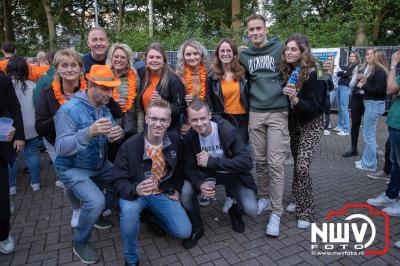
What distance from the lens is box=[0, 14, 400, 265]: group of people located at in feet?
10.5

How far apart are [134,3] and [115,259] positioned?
26654 mm

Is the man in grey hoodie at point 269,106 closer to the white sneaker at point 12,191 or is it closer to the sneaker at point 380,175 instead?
the sneaker at point 380,175

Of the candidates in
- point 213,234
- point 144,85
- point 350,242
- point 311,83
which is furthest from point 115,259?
point 311,83

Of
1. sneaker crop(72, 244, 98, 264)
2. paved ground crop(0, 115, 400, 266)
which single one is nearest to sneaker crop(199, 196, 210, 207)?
paved ground crop(0, 115, 400, 266)

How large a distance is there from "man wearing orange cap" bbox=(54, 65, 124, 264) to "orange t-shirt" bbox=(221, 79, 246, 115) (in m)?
1.39

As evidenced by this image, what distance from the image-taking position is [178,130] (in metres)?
4.20

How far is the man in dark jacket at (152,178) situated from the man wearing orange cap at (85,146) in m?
0.25

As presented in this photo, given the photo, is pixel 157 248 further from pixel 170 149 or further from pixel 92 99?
pixel 92 99

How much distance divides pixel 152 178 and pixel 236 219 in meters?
1.38

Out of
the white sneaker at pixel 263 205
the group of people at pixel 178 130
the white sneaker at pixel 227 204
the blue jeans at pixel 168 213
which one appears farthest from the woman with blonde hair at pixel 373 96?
the blue jeans at pixel 168 213

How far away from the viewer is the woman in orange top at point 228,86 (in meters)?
3.99

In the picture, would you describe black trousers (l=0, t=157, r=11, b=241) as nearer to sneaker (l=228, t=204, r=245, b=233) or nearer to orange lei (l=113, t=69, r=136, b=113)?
orange lei (l=113, t=69, r=136, b=113)

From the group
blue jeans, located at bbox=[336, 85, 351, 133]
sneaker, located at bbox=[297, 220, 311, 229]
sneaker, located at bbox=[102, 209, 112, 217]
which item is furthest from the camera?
blue jeans, located at bbox=[336, 85, 351, 133]

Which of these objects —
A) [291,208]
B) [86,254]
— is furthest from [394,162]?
[86,254]
